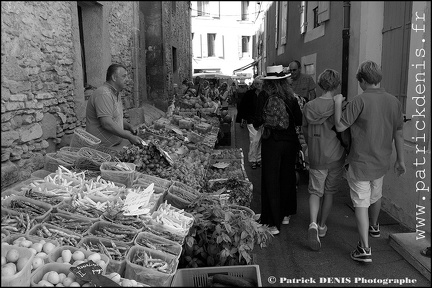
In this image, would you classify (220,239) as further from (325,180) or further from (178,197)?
(325,180)

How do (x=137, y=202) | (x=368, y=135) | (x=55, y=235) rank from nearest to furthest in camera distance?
(x=55, y=235) → (x=137, y=202) → (x=368, y=135)

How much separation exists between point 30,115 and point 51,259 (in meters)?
2.58

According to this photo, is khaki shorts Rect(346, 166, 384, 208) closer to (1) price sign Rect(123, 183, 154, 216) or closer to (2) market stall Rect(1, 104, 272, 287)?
(2) market stall Rect(1, 104, 272, 287)

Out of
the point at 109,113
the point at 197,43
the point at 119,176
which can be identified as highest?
the point at 197,43

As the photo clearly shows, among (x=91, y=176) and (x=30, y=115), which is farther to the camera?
(x=30, y=115)

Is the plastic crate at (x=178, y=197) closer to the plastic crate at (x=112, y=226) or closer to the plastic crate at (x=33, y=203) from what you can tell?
the plastic crate at (x=112, y=226)

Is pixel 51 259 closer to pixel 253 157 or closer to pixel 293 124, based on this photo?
pixel 293 124

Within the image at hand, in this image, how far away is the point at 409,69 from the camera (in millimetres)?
4238

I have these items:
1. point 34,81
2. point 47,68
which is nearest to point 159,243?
point 34,81

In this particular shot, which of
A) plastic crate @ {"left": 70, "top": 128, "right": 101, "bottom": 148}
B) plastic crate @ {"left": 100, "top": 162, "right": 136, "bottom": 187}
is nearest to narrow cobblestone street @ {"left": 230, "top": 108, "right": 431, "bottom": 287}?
plastic crate @ {"left": 100, "top": 162, "right": 136, "bottom": 187}

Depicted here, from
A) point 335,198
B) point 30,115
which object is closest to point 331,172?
point 335,198

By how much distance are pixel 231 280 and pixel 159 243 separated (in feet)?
1.98

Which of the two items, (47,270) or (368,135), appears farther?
(368,135)

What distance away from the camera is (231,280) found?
8.73ft
